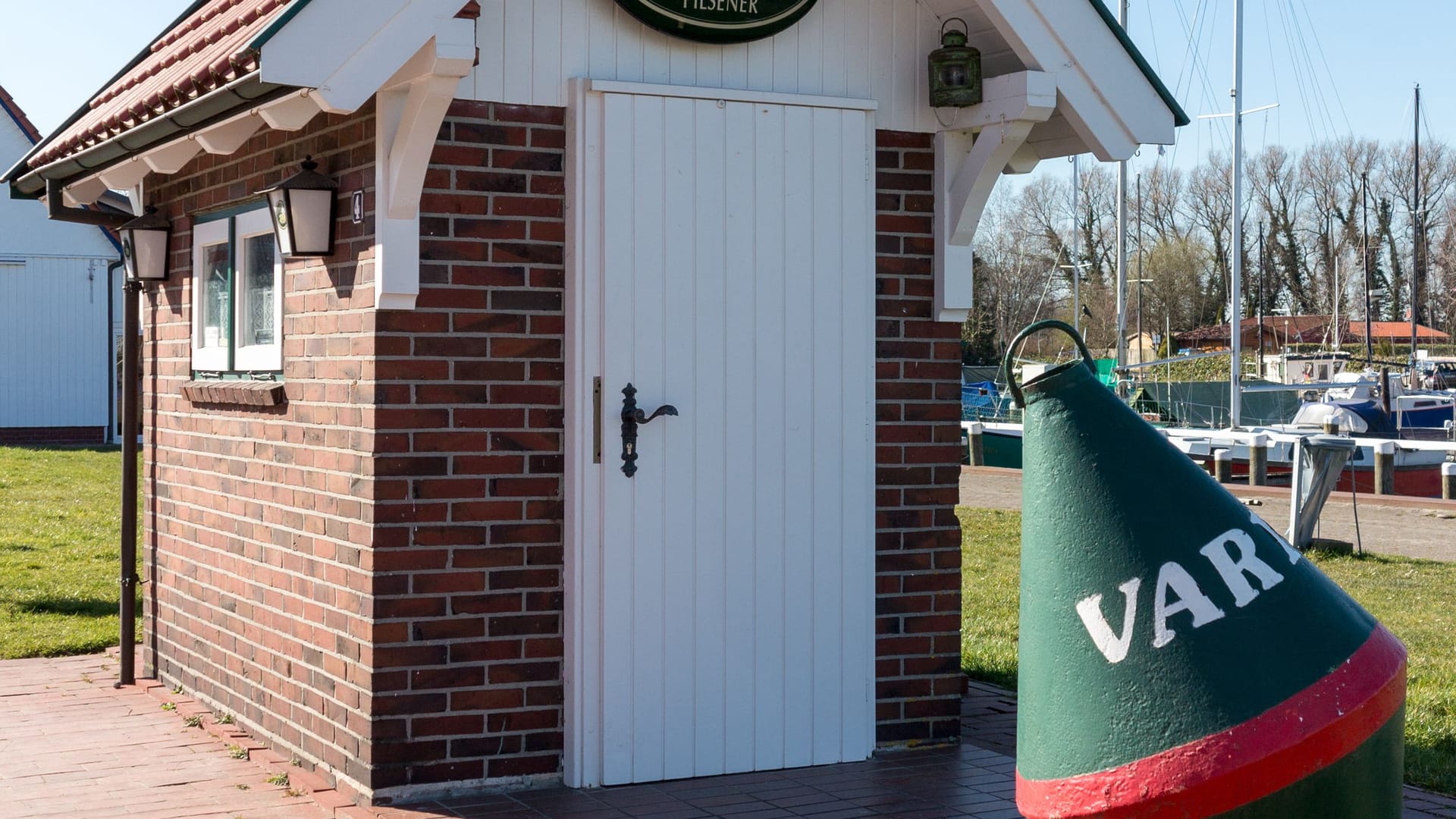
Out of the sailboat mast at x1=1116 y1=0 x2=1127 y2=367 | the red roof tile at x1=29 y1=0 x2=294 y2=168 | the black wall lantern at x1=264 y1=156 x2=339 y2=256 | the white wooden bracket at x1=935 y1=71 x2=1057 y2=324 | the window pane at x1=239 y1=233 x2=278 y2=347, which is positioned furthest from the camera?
the sailboat mast at x1=1116 y1=0 x2=1127 y2=367

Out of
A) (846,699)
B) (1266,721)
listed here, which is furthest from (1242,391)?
(1266,721)

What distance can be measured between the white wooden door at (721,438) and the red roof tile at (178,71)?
1378 millimetres

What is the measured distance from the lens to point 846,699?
644cm

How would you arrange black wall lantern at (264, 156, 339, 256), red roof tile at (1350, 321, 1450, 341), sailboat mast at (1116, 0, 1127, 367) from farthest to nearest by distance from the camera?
red roof tile at (1350, 321, 1450, 341) → sailboat mast at (1116, 0, 1127, 367) → black wall lantern at (264, 156, 339, 256)

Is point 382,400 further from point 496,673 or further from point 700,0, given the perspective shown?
point 700,0

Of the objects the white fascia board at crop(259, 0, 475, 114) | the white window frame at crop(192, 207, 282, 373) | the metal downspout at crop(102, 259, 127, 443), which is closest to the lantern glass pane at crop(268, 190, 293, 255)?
the white window frame at crop(192, 207, 282, 373)

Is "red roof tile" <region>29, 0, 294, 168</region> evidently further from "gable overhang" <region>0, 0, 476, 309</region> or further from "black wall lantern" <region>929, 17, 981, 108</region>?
"black wall lantern" <region>929, 17, 981, 108</region>

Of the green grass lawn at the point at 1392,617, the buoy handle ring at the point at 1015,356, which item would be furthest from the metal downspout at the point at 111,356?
the buoy handle ring at the point at 1015,356

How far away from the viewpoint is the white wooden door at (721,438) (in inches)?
235

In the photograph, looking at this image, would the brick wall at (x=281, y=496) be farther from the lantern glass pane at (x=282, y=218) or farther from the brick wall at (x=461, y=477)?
the lantern glass pane at (x=282, y=218)

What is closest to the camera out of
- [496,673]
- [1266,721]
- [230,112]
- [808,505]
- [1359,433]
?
[1266,721]

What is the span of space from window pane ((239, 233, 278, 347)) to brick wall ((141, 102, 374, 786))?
228 mm

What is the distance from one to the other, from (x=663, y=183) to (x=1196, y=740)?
11.1 ft

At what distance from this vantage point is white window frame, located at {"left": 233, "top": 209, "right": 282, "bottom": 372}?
662 cm
